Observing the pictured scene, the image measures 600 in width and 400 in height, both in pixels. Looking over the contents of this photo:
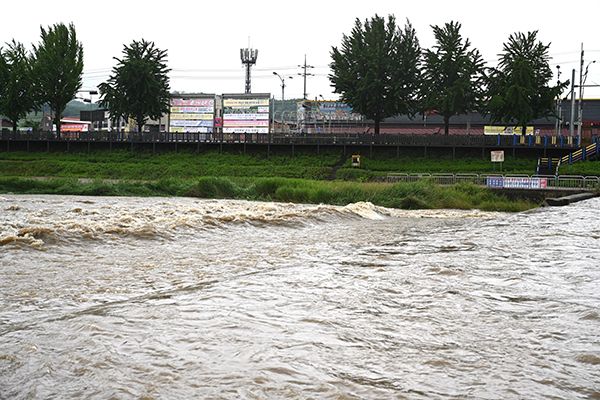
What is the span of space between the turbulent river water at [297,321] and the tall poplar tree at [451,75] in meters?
37.2

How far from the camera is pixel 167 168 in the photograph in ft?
145

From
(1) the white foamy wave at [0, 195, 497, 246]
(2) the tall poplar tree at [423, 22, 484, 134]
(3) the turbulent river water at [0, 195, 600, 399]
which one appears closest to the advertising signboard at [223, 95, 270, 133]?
(2) the tall poplar tree at [423, 22, 484, 134]

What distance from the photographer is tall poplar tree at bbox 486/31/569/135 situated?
143ft

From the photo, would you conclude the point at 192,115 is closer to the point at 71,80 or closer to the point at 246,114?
the point at 246,114

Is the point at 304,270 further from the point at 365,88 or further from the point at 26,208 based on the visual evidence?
the point at 365,88

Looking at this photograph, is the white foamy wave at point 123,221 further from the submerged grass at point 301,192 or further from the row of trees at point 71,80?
the row of trees at point 71,80

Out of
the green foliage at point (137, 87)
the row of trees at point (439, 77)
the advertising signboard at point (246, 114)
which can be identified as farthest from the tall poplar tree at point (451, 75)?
the green foliage at point (137, 87)

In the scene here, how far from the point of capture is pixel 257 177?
130ft

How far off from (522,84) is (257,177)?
23372mm

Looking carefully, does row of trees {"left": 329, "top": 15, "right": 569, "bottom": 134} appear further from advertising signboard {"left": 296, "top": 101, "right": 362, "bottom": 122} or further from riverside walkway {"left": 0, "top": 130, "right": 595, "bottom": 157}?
advertising signboard {"left": 296, "top": 101, "right": 362, "bottom": 122}

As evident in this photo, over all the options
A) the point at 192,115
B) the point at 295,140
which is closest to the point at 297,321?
the point at 295,140

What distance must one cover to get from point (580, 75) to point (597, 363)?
53.9 m

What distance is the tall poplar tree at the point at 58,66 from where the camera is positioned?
51.3 metres

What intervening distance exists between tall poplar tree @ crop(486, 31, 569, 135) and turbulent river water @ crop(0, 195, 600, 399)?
37276 mm
